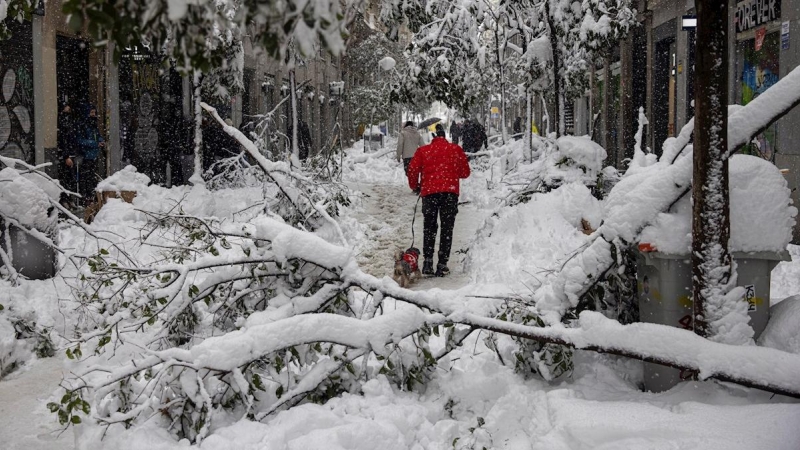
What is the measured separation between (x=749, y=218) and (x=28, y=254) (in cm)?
607

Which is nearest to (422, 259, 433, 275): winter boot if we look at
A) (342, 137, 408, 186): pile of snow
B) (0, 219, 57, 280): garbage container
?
(0, 219, 57, 280): garbage container

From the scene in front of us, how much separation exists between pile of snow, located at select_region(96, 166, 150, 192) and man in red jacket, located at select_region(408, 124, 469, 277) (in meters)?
5.46

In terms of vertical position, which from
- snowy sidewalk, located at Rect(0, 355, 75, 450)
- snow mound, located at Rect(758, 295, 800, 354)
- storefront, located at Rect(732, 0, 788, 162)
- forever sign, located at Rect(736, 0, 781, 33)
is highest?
forever sign, located at Rect(736, 0, 781, 33)

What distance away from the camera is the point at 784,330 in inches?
164

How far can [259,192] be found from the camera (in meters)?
14.8

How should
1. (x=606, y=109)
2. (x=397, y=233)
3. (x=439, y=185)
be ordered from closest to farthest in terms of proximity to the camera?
1. (x=439, y=185)
2. (x=397, y=233)
3. (x=606, y=109)

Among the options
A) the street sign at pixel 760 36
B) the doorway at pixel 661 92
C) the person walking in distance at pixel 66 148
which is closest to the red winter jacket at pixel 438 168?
the street sign at pixel 760 36

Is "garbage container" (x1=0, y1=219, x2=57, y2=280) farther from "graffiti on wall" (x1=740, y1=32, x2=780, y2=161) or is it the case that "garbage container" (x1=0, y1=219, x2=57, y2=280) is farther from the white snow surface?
"graffiti on wall" (x1=740, y1=32, x2=780, y2=161)

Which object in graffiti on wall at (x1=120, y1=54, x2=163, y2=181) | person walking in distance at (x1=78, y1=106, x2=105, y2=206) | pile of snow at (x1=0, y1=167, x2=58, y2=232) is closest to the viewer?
pile of snow at (x1=0, y1=167, x2=58, y2=232)

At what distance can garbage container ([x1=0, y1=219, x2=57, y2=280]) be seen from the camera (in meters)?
7.15

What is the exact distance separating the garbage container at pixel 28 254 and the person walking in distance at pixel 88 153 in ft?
26.2

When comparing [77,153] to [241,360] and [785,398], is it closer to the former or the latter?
[241,360]

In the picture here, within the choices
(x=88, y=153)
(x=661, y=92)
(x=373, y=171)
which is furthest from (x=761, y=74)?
(x=373, y=171)

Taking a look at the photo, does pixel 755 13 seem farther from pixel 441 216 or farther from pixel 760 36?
pixel 441 216
